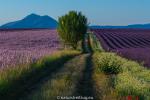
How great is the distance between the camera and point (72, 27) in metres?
43.3

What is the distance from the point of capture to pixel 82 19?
4381 cm

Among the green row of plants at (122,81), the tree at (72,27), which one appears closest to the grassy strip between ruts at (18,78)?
the green row of plants at (122,81)

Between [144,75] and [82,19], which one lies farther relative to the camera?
[82,19]

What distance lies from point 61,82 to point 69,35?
96.7ft

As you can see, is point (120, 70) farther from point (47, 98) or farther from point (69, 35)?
point (69, 35)

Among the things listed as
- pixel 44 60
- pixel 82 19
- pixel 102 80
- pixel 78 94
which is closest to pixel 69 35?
pixel 82 19

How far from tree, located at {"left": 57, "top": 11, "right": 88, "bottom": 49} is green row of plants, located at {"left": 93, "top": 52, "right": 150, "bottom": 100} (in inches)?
882

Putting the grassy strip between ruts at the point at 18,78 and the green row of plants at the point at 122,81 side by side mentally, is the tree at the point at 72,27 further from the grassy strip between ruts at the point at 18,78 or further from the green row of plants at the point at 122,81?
the grassy strip between ruts at the point at 18,78

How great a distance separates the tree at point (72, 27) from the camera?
43.4 m

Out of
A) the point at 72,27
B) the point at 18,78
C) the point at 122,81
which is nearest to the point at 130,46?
the point at 72,27

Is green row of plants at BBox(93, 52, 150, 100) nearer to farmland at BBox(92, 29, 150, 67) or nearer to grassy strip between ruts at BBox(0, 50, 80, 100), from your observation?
farmland at BBox(92, 29, 150, 67)

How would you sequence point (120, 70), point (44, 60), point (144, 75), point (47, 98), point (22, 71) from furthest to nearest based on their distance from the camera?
point (44, 60)
point (120, 70)
point (144, 75)
point (22, 71)
point (47, 98)

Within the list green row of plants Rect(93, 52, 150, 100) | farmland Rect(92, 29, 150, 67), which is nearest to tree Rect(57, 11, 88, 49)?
farmland Rect(92, 29, 150, 67)

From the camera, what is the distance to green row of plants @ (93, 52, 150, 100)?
1173 centimetres
